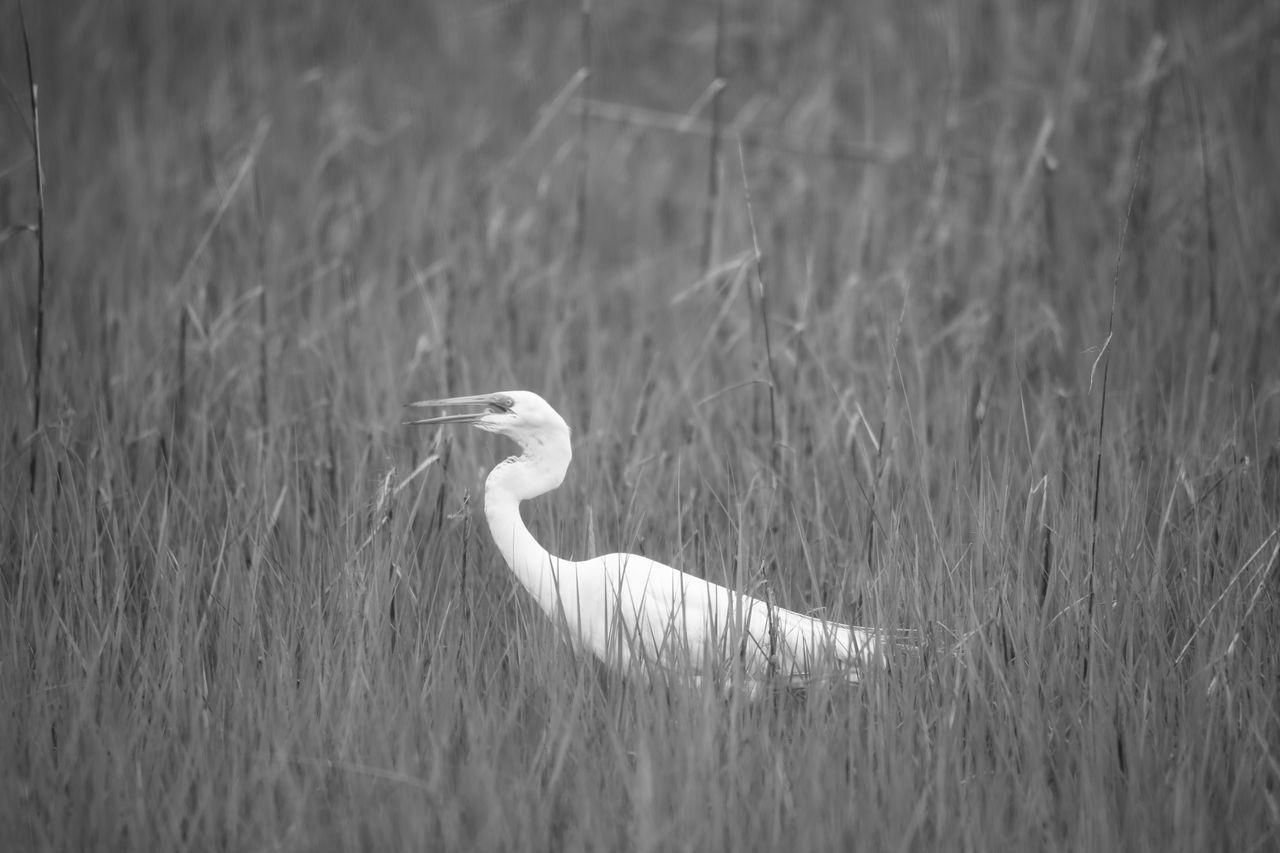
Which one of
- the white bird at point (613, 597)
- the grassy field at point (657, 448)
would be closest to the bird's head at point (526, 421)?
the white bird at point (613, 597)

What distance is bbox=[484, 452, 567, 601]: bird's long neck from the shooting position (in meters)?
2.71

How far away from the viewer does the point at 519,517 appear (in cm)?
273

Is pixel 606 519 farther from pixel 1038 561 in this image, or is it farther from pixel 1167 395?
pixel 1167 395

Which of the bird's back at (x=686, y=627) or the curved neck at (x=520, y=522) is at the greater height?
the curved neck at (x=520, y=522)

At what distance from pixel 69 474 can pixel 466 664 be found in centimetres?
124

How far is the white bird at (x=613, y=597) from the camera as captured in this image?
8.45 ft

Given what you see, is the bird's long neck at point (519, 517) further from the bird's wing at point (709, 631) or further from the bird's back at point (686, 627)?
the bird's wing at point (709, 631)

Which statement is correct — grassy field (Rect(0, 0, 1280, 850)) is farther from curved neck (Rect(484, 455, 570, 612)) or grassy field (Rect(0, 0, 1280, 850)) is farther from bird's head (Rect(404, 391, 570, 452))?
bird's head (Rect(404, 391, 570, 452))

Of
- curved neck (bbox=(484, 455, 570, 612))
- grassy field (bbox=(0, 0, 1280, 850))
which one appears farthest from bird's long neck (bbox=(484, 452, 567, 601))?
grassy field (bbox=(0, 0, 1280, 850))

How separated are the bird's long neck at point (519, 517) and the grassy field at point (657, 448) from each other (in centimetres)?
13

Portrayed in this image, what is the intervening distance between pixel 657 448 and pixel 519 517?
98 cm

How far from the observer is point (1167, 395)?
12.9 feet

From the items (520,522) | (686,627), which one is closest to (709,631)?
(686,627)

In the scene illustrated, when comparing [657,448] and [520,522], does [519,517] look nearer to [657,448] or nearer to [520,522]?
[520,522]
